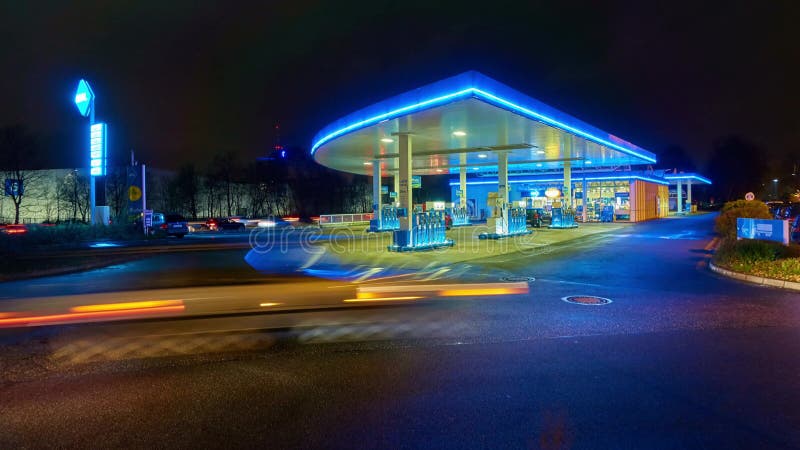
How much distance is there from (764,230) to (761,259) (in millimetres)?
3244

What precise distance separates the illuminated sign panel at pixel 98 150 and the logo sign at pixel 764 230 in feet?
109

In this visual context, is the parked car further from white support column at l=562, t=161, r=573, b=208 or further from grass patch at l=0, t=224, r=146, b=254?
white support column at l=562, t=161, r=573, b=208

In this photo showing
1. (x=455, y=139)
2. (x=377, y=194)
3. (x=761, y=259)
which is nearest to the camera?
(x=761, y=259)

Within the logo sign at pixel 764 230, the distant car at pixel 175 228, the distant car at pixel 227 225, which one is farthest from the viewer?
the distant car at pixel 227 225

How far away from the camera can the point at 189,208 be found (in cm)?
7012

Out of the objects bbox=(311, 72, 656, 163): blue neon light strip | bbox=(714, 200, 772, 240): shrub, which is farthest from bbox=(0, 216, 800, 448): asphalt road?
bbox=(714, 200, 772, 240): shrub

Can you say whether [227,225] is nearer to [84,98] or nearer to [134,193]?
[134,193]

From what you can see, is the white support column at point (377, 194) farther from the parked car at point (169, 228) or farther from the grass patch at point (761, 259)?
the grass patch at point (761, 259)

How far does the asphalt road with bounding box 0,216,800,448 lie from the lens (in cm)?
424

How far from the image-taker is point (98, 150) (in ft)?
103

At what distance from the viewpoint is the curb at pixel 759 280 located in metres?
11.5

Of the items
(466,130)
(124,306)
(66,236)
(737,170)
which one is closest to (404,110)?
(466,130)

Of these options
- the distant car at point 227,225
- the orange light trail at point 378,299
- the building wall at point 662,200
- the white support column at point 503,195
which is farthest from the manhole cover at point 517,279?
the building wall at point 662,200

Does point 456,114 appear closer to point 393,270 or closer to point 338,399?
point 393,270
